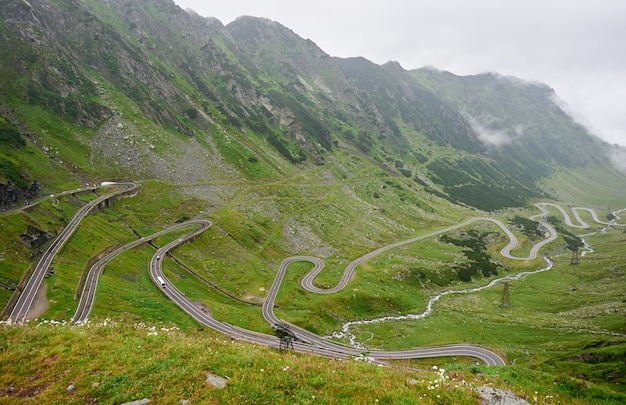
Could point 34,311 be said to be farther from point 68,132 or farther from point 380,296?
point 68,132

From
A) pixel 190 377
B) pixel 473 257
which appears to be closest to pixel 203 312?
pixel 190 377

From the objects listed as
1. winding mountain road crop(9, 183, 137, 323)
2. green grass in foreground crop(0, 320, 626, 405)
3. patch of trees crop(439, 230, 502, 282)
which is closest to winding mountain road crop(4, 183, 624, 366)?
winding mountain road crop(9, 183, 137, 323)

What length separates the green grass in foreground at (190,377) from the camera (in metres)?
15.0

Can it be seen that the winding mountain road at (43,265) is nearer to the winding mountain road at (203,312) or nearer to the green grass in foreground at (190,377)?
the winding mountain road at (203,312)

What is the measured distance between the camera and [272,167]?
187m

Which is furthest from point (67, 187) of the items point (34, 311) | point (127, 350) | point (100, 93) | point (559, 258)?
point (559, 258)

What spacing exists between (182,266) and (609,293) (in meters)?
133

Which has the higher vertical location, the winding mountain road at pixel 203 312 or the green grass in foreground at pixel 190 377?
the green grass in foreground at pixel 190 377

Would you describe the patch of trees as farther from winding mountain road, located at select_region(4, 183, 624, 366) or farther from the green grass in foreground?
the green grass in foreground

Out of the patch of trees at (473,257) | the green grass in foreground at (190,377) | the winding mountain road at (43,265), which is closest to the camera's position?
the green grass in foreground at (190,377)

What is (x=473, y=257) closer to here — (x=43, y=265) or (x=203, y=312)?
(x=203, y=312)

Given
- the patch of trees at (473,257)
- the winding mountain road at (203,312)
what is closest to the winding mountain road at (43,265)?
the winding mountain road at (203,312)

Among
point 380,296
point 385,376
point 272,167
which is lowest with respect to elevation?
point 380,296

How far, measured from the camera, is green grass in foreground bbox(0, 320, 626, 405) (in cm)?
1497
